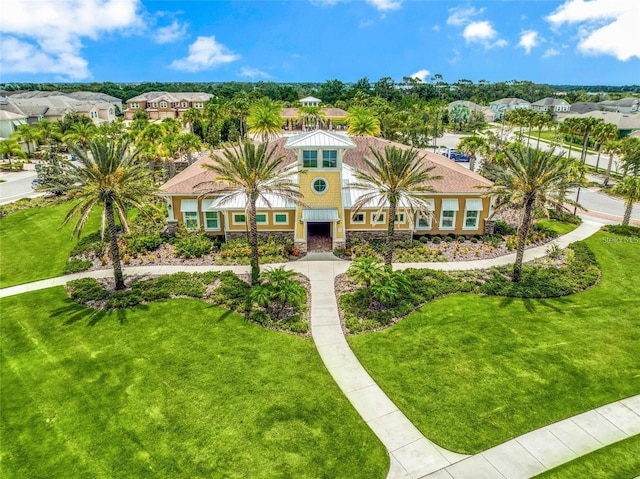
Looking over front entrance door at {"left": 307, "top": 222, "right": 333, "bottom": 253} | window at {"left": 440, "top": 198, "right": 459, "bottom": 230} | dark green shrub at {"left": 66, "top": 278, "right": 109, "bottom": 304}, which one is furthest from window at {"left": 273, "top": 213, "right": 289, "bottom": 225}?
dark green shrub at {"left": 66, "top": 278, "right": 109, "bottom": 304}

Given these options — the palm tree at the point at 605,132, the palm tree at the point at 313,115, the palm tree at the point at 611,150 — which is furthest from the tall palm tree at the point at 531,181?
the palm tree at the point at 313,115

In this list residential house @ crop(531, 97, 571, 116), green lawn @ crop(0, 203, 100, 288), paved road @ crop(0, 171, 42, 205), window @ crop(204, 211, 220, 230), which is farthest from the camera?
residential house @ crop(531, 97, 571, 116)

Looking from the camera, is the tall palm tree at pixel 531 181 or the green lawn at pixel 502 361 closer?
the green lawn at pixel 502 361

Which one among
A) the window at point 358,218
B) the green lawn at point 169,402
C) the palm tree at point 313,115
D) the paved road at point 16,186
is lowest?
the green lawn at point 169,402

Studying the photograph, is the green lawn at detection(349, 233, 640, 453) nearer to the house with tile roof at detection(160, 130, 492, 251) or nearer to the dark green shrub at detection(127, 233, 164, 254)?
the house with tile roof at detection(160, 130, 492, 251)

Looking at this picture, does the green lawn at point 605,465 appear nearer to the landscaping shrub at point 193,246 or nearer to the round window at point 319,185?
the round window at point 319,185

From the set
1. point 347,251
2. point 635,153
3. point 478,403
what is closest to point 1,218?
point 347,251

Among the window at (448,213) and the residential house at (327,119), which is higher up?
the residential house at (327,119)

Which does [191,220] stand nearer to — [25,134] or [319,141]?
[319,141]
